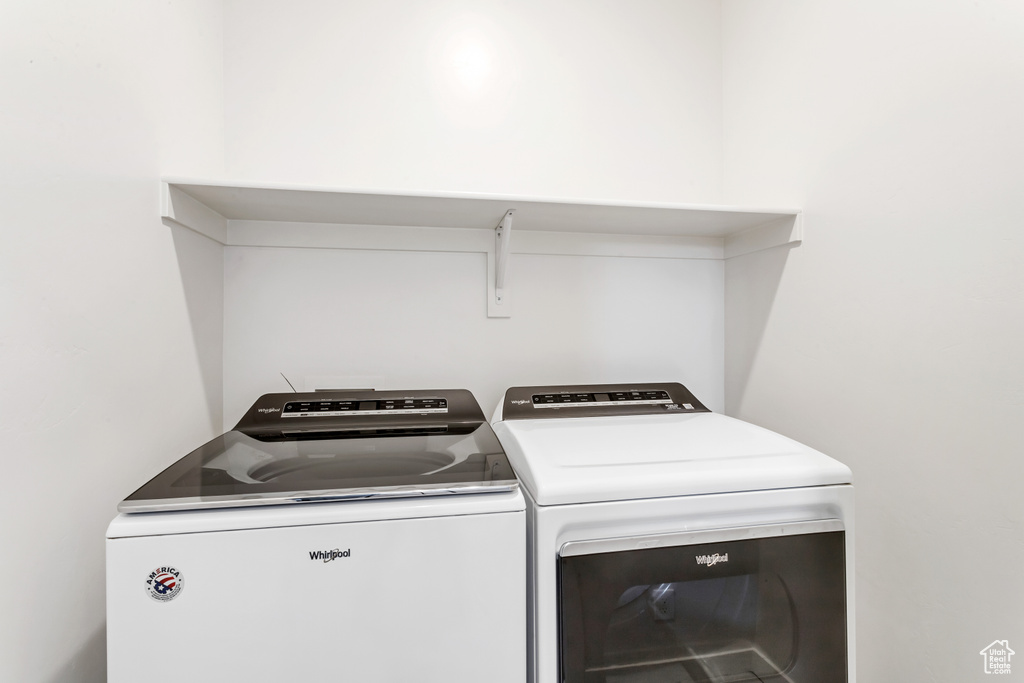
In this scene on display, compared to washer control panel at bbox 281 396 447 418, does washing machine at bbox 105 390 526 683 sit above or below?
below

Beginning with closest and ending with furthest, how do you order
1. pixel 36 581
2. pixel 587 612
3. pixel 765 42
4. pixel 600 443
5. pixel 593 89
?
1. pixel 36 581
2. pixel 587 612
3. pixel 600 443
4. pixel 765 42
5. pixel 593 89

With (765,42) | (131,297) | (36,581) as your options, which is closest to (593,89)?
(765,42)

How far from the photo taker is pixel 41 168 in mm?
688

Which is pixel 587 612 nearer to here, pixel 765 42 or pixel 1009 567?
pixel 1009 567

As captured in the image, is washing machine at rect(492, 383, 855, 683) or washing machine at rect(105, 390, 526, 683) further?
washing machine at rect(492, 383, 855, 683)

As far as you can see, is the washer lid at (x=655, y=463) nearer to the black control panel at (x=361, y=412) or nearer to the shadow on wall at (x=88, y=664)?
the black control panel at (x=361, y=412)

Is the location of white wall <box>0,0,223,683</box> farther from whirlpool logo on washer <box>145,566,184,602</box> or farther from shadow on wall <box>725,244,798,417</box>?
shadow on wall <box>725,244,798,417</box>

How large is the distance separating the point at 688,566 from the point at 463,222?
1006 millimetres

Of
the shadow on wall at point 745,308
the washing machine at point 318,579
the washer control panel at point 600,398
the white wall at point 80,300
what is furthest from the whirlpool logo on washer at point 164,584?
the shadow on wall at point 745,308

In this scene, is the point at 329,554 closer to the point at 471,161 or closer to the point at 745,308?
the point at 471,161

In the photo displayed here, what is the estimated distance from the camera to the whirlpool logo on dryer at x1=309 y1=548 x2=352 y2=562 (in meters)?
0.72

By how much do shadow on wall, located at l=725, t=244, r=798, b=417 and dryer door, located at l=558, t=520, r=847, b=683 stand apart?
0.68m

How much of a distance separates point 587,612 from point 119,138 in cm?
116

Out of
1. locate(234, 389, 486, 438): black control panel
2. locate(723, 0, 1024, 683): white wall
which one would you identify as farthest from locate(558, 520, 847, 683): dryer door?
locate(234, 389, 486, 438): black control panel
